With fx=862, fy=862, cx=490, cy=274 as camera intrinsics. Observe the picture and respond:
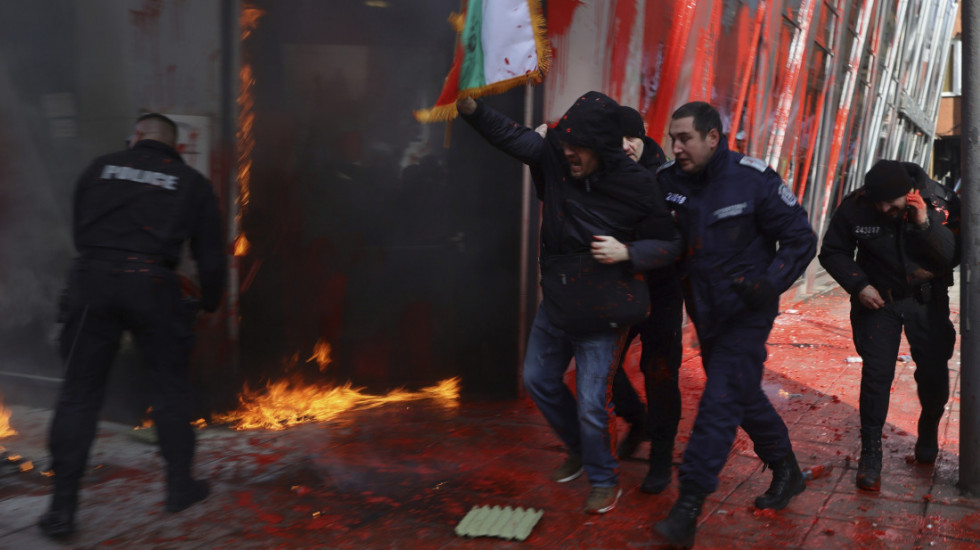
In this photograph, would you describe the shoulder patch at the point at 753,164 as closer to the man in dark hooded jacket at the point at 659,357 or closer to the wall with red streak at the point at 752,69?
the man in dark hooded jacket at the point at 659,357

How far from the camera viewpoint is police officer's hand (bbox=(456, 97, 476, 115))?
158 inches

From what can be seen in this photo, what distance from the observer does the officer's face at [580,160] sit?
12.3 ft

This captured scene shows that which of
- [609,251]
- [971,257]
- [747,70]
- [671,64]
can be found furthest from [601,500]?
[747,70]

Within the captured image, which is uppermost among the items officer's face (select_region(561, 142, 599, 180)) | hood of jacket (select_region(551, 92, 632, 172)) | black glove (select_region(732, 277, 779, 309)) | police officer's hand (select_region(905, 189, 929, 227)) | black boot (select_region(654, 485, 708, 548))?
hood of jacket (select_region(551, 92, 632, 172))

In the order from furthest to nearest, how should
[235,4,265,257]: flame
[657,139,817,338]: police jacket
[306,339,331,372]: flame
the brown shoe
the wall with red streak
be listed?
the wall with red streak, [306,339,331,372]: flame, [235,4,265,257]: flame, the brown shoe, [657,139,817,338]: police jacket

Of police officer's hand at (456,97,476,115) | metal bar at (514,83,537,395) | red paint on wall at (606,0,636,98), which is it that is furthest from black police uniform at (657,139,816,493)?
red paint on wall at (606,0,636,98)

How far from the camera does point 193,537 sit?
3.65 m

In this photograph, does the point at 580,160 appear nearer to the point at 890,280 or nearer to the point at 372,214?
the point at 890,280

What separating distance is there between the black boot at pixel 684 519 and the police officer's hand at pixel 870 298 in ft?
4.89

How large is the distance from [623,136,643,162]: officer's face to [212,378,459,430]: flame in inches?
98.1

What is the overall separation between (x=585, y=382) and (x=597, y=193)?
2.84 ft

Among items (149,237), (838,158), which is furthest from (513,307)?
(838,158)

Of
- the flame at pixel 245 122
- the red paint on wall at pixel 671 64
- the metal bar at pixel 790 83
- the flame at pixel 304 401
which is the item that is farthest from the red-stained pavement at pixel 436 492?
the metal bar at pixel 790 83

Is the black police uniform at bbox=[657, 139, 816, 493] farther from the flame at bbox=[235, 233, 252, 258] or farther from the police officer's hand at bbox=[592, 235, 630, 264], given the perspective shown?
the flame at bbox=[235, 233, 252, 258]
